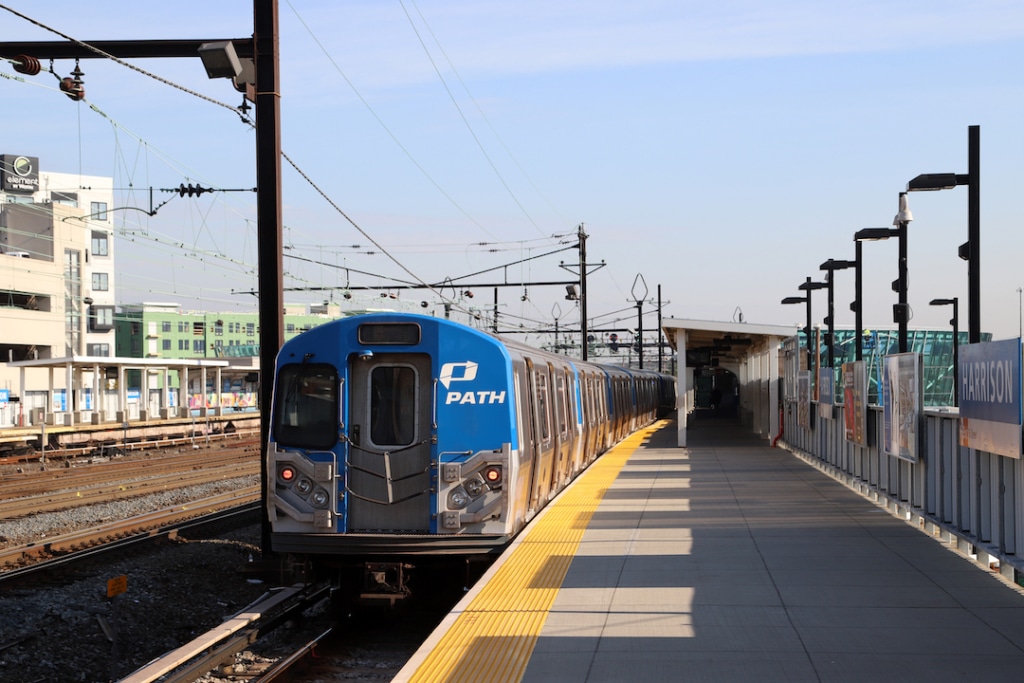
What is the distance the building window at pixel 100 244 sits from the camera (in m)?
86.2

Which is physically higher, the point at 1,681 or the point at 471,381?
the point at 471,381

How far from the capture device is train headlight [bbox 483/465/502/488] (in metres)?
10.6

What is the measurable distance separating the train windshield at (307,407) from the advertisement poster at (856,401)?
21.6ft

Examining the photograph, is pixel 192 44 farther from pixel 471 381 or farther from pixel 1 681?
pixel 1 681

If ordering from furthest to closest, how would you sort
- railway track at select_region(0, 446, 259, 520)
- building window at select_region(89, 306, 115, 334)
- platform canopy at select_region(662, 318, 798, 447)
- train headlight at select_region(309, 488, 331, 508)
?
building window at select_region(89, 306, 115, 334), platform canopy at select_region(662, 318, 798, 447), railway track at select_region(0, 446, 259, 520), train headlight at select_region(309, 488, 331, 508)

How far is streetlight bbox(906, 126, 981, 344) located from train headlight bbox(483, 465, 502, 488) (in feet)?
17.3

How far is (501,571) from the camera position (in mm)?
9812

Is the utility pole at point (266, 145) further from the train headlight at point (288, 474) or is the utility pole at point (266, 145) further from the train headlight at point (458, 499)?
the train headlight at point (458, 499)

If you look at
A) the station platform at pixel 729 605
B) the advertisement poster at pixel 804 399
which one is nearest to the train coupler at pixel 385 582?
the station platform at pixel 729 605

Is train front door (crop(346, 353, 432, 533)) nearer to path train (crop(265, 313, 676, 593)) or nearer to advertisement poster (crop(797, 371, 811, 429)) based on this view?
path train (crop(265, 313, 676, 593))

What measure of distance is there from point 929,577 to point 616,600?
274 centimetres

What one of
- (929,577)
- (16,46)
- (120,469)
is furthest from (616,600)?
(120,469)

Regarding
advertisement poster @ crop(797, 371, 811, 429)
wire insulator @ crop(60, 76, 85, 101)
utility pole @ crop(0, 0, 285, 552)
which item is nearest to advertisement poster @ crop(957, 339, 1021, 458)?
utility pole @ crop(0, 0, 285, 552)

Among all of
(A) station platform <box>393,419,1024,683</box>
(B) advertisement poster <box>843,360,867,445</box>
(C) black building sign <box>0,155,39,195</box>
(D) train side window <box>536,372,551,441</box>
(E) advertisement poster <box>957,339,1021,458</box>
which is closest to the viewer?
(A) station platform <box>393,419,1024,683</box>
